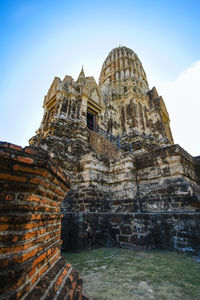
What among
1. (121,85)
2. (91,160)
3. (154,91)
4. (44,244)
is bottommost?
(44,244)

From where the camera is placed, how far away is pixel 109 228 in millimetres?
5148

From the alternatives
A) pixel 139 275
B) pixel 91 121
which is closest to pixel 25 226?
pixel 139 275

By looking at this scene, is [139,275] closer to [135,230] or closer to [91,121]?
[135,230]

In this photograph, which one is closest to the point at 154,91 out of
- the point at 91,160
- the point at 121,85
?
the point at 121,85

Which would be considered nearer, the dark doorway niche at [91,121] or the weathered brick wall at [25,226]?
the weathered brick wall at [25,226]

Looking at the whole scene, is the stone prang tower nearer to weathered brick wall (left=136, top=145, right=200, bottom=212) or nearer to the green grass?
weathered brick wall (left=136, top=145, right=200, bottom=212)

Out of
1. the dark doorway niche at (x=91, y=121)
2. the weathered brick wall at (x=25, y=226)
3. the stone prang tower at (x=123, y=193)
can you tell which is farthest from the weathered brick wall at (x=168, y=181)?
the dark doorway niche at (x=91, y=121)

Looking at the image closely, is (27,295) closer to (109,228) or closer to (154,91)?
(109,228)

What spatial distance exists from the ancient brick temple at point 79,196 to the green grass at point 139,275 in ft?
1.73

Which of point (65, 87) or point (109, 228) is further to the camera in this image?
point (65, 87)

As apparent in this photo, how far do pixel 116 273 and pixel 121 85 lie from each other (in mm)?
19665

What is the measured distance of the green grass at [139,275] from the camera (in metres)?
2.07

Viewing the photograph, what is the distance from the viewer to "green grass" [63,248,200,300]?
81.5 inches

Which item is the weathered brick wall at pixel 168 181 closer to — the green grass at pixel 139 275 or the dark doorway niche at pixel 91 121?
the green grass at pixel 139 275
